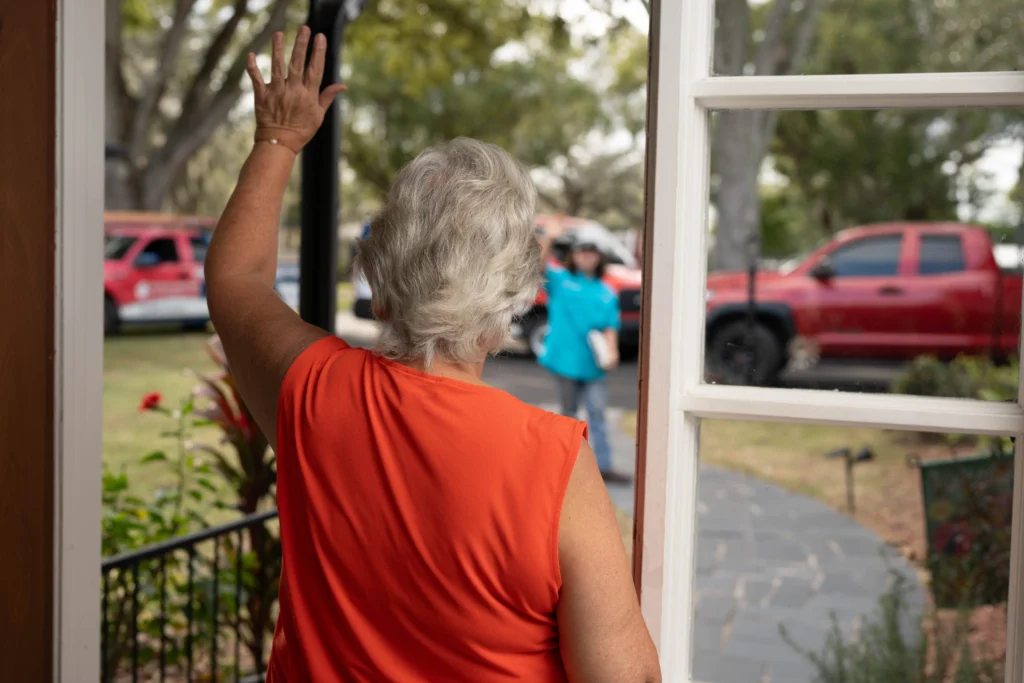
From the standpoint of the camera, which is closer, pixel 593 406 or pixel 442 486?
pixel 442 486

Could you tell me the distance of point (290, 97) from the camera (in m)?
1.15

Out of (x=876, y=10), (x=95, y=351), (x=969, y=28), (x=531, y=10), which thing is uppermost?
(x=531, y=10)

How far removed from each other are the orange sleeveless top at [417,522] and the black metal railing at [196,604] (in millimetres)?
1850

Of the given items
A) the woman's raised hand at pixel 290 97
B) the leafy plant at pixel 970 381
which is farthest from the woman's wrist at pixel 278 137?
the leafy plant at pixel 970 381

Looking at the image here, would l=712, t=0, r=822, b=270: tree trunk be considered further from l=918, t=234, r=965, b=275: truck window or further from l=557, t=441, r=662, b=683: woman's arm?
l=918, t=234, r=965, b=275: truck window

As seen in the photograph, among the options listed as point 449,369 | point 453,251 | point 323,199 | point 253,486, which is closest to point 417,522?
point 449,369

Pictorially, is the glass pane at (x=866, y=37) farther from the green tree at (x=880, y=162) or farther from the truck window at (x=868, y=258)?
the truck window at (x=868, y=258)

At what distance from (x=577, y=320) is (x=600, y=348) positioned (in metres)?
0.23

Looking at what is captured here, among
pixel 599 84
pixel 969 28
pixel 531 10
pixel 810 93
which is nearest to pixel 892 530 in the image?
pixel 969 28

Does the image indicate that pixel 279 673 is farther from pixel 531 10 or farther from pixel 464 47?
pixel 531 10

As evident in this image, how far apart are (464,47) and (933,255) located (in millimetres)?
4001

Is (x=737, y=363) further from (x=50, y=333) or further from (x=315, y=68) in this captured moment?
(x=50, y=333)

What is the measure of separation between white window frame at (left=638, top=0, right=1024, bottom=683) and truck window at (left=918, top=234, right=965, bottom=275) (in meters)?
6.38

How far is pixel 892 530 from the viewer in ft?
16.0
